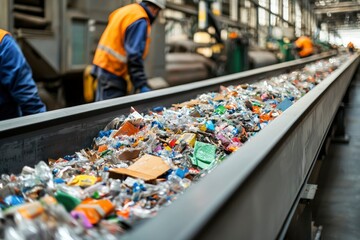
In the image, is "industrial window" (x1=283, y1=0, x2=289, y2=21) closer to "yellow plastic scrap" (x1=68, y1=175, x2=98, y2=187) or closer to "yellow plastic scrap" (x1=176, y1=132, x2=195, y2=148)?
"yellow plastic scrap" (x1=176, y1=132, x2=195, y2=148)

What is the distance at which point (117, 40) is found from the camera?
365 cm

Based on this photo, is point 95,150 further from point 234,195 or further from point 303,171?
point 234,195

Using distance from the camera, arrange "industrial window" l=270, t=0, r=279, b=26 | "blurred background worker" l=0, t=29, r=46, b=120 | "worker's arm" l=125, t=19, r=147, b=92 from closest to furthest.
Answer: "blurred background worker" l=0, t=29, r=46, b=120, "worker's arm" l=125, t=19, r=147, b=92, "industrial window" l=270, t=0, r=279, b=26

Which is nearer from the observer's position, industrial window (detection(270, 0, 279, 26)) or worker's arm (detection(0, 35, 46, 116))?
worker's arm (detection(0, 35, 46, 116))

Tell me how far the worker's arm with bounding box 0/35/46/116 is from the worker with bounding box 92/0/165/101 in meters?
1.07

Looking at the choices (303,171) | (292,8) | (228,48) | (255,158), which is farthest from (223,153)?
(292,8)

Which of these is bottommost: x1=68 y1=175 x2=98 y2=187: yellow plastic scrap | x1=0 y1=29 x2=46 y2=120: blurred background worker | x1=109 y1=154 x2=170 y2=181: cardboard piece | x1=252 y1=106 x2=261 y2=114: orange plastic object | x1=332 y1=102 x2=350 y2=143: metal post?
x1=332 y1=102 x2=350 y2=143: metal post

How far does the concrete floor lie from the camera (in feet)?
9.41

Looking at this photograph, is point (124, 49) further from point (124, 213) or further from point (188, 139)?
point (124, 213)

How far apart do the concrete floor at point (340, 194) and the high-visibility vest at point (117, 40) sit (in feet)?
6.45

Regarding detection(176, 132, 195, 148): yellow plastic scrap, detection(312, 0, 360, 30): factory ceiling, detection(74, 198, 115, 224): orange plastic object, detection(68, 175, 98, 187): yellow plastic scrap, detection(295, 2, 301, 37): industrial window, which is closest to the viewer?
detection(74, 198, 115, 224): orange plastic object

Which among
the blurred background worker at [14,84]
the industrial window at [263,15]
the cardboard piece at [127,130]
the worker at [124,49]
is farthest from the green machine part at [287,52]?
the cardboard piece at [127,130]

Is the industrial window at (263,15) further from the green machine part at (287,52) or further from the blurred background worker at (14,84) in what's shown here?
the blurred background worker at (14,84)

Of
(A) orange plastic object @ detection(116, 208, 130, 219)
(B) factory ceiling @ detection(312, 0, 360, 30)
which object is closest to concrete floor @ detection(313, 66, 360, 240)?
(A) orange plastic object @ detection(116, 208, 130, 219)
